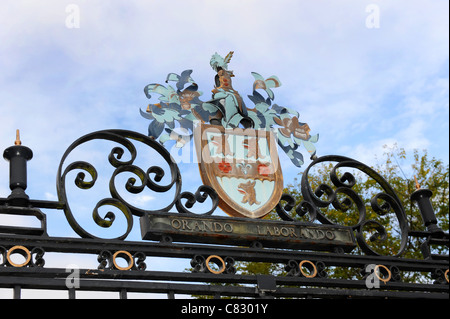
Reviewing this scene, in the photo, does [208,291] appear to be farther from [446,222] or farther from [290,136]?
[446,222]

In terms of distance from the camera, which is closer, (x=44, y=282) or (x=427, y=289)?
(x=44, y=282)

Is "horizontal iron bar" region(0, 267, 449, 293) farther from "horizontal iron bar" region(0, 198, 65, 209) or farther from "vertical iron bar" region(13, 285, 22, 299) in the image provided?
"horizontal iron bar" region(0, 198, 65, 209)

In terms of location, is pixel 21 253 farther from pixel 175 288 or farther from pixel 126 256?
pixel 175 288

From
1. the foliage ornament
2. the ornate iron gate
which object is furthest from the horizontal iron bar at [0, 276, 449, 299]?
the foliage ornament

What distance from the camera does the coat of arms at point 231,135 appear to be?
25.0ft

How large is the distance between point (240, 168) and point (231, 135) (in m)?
0.41

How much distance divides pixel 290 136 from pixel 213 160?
46.8 inches

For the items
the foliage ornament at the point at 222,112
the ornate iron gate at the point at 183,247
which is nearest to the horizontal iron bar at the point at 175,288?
the ornate iron gate at the point at 183,247

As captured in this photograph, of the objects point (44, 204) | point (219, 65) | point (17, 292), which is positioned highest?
point (219, 65)

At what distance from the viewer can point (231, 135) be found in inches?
314

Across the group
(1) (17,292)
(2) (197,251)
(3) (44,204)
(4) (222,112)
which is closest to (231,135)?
(4) (222,112)

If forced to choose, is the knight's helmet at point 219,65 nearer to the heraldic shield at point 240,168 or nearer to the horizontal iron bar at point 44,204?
the heraldic shield at point 240,168
